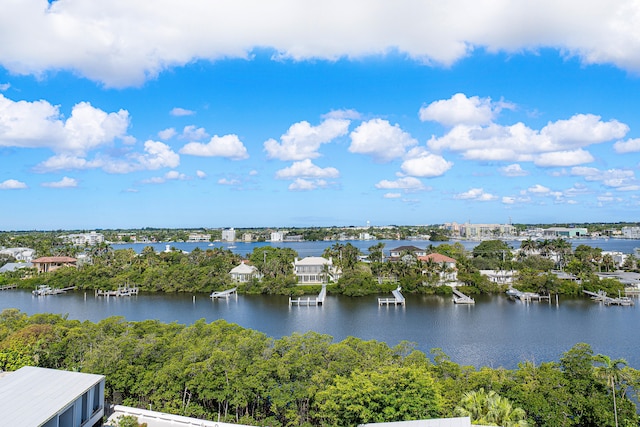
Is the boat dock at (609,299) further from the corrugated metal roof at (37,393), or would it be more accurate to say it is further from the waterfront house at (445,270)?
the corrugated metal roof at (37,393)

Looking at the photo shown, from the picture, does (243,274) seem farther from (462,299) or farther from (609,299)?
(609,299)

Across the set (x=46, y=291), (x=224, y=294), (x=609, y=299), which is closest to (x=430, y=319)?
(x=609, y=299)

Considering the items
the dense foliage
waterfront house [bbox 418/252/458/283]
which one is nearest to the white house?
waterfront house [bbox 418/252/458/283]

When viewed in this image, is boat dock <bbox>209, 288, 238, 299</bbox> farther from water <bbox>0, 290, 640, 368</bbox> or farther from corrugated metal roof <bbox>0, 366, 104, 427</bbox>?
corrugated metal roof <bbox>0, 366, 104, 427</bbox>

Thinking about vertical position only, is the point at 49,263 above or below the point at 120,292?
above

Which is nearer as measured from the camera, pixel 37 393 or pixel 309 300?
pixel 37 393
